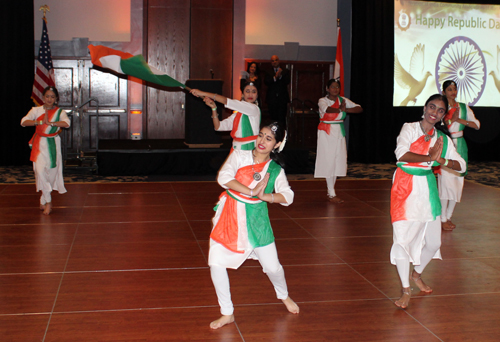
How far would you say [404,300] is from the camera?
3434mm

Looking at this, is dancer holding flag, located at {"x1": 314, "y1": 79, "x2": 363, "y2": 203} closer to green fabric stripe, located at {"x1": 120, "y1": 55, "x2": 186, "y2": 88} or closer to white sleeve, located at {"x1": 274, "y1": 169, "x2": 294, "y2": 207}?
green fabric stripe, located at {"x1": 120, "y1": 55, "x2": 186, "y2": 88}

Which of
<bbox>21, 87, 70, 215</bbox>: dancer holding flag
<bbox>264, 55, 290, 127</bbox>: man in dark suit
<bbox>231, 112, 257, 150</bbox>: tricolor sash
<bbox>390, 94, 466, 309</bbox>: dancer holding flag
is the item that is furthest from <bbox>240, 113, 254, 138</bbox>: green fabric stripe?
<bbox>264, 55, 290, 127</bbox>: man in dark suit

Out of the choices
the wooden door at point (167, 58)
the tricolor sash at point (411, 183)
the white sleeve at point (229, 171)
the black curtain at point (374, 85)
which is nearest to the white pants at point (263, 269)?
the white sleeve at point (229, 171)

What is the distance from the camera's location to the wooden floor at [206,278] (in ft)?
10.1

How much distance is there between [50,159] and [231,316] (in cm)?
361

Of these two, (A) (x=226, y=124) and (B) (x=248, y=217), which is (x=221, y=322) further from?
(A) (x=226, y=124)

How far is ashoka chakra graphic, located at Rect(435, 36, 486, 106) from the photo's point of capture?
11.1 metres

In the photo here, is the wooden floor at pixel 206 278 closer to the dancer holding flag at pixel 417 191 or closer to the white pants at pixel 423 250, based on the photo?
the white pants at pixel 423 250

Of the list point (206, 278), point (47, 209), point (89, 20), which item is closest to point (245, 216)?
point (206, 278)

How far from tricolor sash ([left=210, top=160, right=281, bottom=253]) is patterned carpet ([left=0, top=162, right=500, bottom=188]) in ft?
17.7

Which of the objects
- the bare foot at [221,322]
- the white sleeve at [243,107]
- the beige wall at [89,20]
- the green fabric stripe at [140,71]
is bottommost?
the bare foot at [221,322]

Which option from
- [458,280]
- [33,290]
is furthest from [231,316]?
[458,280]

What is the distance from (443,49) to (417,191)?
8546 millimetres

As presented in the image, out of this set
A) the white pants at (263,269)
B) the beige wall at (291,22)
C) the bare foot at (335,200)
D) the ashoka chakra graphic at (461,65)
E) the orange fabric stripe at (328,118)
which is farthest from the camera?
the ashoka chakra graphic at (461,65)
